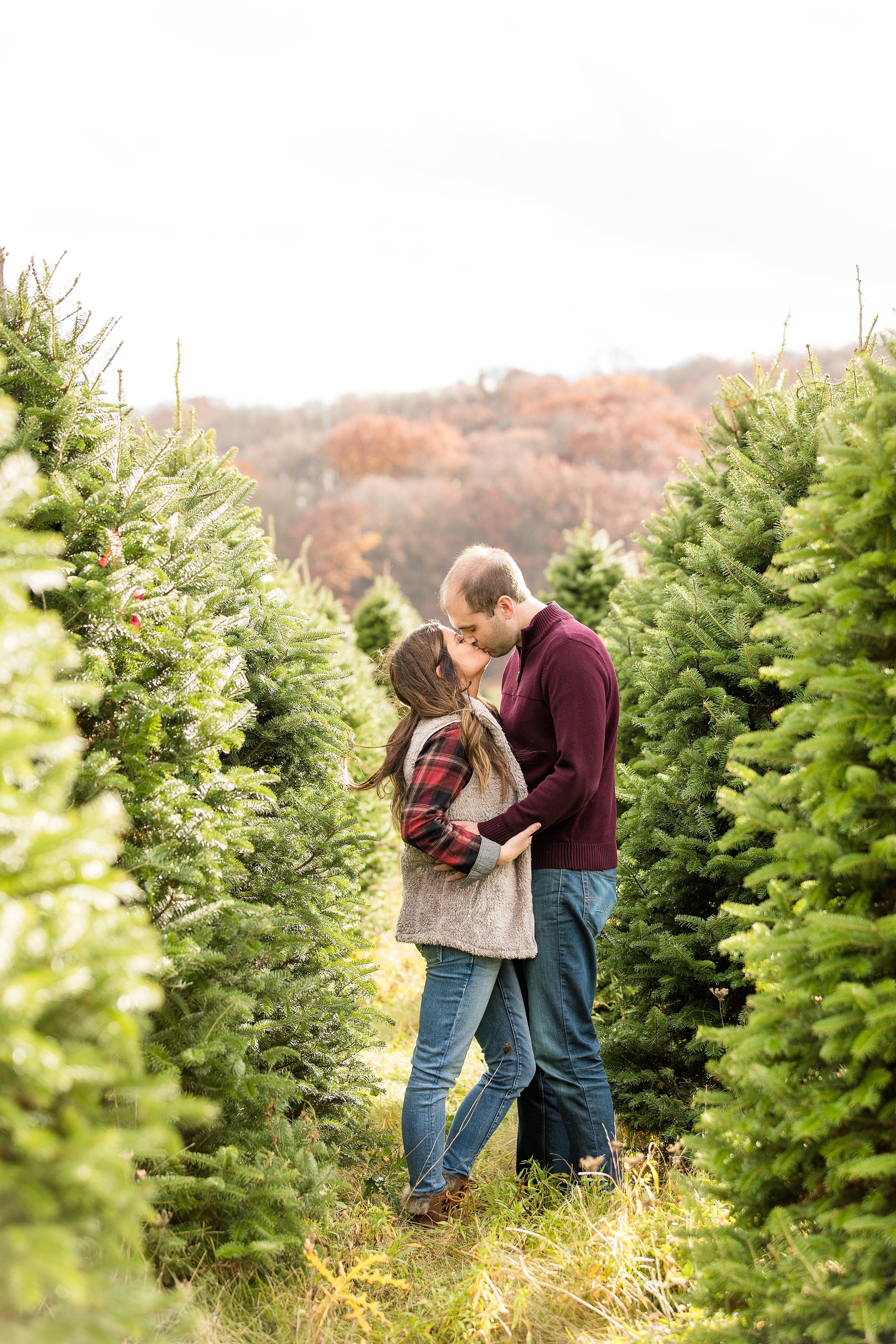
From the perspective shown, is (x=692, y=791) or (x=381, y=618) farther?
(x=381, y=618)

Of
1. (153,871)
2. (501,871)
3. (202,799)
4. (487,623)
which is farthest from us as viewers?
(487,623)

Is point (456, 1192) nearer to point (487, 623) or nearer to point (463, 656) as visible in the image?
point (463, 656)

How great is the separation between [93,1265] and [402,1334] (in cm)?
122

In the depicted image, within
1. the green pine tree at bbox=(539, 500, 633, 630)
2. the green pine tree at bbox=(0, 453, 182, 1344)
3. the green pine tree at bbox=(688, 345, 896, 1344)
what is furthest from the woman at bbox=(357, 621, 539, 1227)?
the green pine tree at bbox=(539, 500, 633, 630)

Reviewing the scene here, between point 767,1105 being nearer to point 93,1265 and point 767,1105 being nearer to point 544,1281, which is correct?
point 544,1281

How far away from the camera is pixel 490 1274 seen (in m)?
2.59

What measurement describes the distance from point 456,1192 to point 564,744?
4.90 feet

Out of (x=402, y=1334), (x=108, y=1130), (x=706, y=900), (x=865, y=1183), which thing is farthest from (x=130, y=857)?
(x=706, y=900)

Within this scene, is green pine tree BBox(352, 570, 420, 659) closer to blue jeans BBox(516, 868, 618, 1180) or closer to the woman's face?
the woman's face

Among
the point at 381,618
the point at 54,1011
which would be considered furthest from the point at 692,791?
the point at 381,618

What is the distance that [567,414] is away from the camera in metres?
30.2

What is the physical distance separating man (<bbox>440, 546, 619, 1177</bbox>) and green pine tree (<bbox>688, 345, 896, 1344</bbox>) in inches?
34.1

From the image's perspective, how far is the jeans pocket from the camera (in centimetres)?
313

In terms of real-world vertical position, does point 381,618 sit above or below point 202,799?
below
